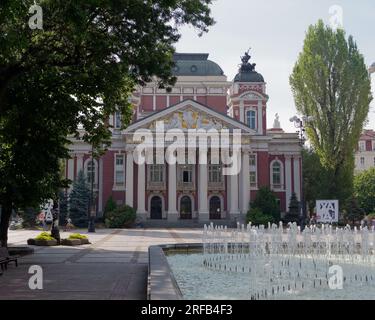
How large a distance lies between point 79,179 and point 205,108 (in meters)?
14.6

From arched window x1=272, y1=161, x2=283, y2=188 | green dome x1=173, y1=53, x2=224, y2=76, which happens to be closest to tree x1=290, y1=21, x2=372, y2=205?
arched window x1=272, y1=161, x2=283, y2=188

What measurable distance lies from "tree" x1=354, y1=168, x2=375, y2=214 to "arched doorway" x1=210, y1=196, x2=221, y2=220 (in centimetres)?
1979

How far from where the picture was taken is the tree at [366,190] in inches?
2477

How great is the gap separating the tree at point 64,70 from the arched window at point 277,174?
36.4 m

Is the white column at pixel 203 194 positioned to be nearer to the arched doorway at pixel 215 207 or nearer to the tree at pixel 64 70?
the arched doorway at pixel 215 207

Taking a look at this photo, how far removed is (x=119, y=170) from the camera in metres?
53.6

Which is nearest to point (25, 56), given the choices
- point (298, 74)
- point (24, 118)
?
point (24, 118)

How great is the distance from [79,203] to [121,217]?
17.0 ft

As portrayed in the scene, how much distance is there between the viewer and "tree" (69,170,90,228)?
4884 cm

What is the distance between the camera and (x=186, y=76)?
59.8 m

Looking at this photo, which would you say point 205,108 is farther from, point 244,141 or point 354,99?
point 354,99

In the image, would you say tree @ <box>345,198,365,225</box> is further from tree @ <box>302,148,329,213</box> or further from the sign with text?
the sign with text

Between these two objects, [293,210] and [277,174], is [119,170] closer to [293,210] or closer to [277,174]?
[277,174]
